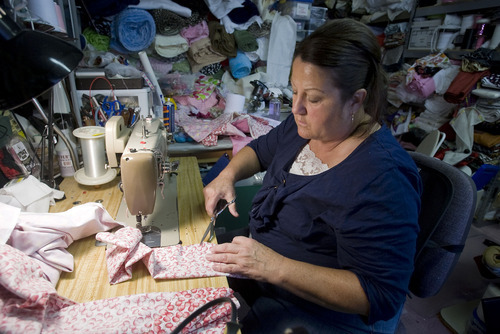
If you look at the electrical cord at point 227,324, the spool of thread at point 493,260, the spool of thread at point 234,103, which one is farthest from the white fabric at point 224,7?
the spool of thread at point 493,260

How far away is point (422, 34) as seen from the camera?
315cm

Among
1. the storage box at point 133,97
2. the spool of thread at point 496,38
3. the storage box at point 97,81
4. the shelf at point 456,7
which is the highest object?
the shelf at point 456,7

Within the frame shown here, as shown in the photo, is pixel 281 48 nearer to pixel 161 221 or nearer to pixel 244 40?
pixel 244 40

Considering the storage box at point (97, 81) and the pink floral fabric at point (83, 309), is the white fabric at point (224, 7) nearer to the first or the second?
the storage box at point (97, 81)

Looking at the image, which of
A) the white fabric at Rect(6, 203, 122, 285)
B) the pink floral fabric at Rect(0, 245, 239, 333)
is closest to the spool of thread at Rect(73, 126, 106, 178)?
the white fabric at Rect(6, 203, 122, 285)

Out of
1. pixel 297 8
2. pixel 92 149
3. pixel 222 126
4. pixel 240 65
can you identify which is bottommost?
pixel 222 126

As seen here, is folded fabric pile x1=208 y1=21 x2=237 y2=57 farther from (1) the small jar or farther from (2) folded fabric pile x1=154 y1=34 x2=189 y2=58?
(1) the small jar

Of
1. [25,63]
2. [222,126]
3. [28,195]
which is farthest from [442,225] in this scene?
[222,126]

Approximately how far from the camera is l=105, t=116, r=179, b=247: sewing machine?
1.00 m

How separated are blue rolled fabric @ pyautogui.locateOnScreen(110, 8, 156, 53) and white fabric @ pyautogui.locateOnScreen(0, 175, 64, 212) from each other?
1.45 metres

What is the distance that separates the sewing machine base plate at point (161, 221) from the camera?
1061mm

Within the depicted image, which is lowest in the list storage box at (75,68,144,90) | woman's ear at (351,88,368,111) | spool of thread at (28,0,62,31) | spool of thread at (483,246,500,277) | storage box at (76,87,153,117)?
spool of thread at (483,246,500,277)

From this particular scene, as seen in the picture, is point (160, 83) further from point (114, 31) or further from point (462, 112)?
point (462, 112)

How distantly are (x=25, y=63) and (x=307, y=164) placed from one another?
0.84 metres
